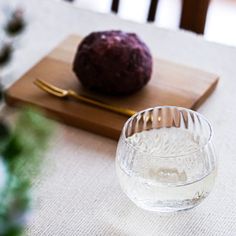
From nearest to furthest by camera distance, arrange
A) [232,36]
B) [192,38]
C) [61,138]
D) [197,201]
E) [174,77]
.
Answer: [197,201] < [61,138] < [174,77] < [192,38] < [232,36]

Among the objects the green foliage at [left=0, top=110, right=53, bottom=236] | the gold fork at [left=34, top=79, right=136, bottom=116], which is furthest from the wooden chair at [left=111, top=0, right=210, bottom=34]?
the green foliage at [left=0, top=110, right=53, bottom=236]

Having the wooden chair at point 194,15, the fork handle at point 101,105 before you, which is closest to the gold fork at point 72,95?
the fork handle at point 101,105

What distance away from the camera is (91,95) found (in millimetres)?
860

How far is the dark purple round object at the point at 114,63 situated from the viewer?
83 cm

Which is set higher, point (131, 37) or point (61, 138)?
point (131, 37)

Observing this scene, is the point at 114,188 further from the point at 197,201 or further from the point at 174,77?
the point at 174,77

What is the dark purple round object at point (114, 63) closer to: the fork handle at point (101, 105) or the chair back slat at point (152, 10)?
the fork handle at point (101, 105)

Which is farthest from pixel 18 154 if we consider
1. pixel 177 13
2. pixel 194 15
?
pixel 177 13

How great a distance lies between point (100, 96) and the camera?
0.86 metres

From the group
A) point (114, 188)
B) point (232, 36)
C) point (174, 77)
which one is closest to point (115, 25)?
point (174, 77)

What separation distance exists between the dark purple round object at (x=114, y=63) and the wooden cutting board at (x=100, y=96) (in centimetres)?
2

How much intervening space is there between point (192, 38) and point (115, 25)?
143 mm

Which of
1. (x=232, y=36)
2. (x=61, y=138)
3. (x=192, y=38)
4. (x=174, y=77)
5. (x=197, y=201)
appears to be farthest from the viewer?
(x=232, y=36)

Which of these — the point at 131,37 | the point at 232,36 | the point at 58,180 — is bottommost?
the point at 232,36
